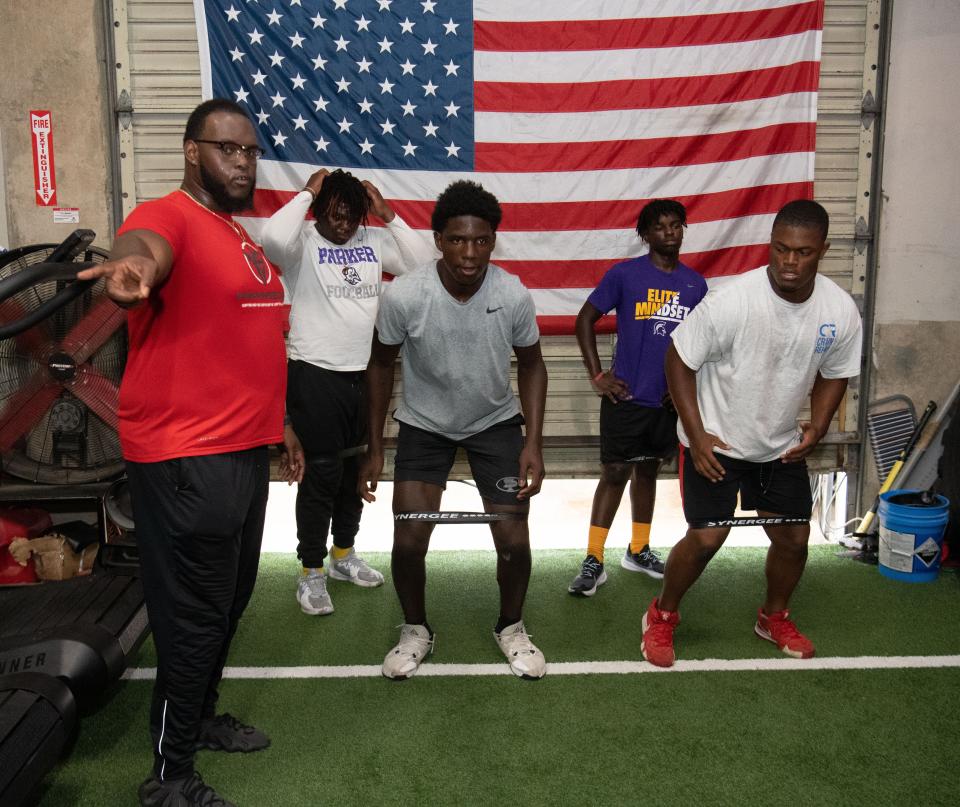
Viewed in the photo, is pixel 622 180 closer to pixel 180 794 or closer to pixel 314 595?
pixel 314 595

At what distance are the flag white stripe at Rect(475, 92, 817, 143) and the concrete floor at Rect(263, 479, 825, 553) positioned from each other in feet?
7.95

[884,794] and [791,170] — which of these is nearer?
[884,794]

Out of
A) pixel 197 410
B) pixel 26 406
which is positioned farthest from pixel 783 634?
pixel 26 406

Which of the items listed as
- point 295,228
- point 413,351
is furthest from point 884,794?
point 295,228

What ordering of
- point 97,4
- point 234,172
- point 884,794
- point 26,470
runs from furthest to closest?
1. point 97,4
2. point 26,470
3. point 884,794
4. point 234,172

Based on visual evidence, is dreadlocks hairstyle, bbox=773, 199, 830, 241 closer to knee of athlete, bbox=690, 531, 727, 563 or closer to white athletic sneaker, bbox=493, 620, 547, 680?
knee of athlete, bbox=690, 531, 727, 563

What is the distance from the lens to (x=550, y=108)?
504 cm

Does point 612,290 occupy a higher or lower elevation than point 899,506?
higher

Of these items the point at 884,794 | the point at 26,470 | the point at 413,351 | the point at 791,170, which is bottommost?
the point at 884,794

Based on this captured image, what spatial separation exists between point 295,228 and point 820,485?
12.5ft

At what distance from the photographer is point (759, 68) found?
16.4ft

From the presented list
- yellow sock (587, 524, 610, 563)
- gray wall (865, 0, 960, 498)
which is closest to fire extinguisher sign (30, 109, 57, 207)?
yellow sock (587, 524, 610, 563)

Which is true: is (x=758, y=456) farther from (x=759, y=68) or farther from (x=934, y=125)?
(x=934, y=125)

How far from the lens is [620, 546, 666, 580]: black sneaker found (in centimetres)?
468
